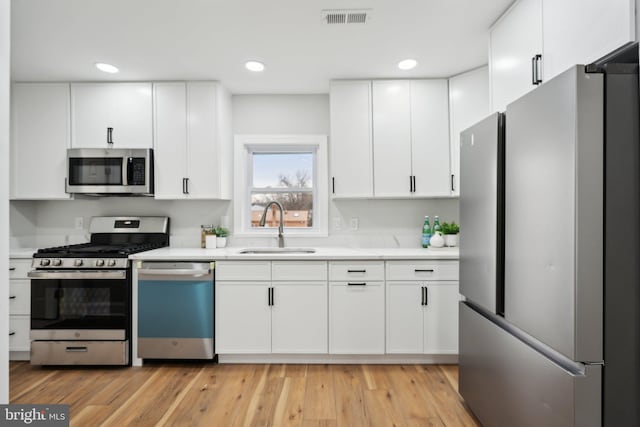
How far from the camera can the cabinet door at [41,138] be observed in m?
3.06

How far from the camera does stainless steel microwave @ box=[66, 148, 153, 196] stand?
3.01 m

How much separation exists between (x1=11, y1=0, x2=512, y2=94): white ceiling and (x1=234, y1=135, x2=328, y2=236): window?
22.9 inches

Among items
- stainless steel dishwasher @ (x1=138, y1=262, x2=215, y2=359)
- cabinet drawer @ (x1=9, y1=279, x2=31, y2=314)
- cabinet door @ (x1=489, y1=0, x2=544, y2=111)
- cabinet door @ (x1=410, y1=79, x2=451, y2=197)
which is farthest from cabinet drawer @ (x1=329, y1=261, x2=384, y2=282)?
cabinet drawer @ (x1=9, y1=279, x2=31, y2=314)

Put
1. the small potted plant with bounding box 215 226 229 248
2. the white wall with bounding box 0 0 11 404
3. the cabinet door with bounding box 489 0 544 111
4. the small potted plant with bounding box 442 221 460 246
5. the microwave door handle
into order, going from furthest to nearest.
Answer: the small potted plant with bounding box 215 226 229 248 → the small potted plant with bounding box 442 221 460 246 → the microwave door handle → the cabinet door with bounding box 489 0 544 111 → the white wall with bounding box 0 0 11 404

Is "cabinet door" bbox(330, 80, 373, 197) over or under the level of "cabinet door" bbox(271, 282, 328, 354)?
over

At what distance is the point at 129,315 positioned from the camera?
8.93 feet

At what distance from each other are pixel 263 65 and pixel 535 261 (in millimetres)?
2352

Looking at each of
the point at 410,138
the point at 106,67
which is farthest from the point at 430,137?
the point at 106,67

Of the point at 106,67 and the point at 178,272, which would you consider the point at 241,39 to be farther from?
the point at 178,272

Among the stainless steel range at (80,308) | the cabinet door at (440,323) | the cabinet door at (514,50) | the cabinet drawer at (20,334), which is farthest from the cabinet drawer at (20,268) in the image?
the cabinet door at (514,50)

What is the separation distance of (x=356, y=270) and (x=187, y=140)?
1.84 meters

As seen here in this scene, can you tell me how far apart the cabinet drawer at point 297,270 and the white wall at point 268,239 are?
63cm

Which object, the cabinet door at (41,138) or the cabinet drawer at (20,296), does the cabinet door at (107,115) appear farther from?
the cabinet drawer at (20,296)

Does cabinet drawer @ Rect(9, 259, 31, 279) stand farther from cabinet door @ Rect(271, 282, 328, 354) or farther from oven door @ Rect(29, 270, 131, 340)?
cabinet door @ Rect(271, 282, 328, 354)
